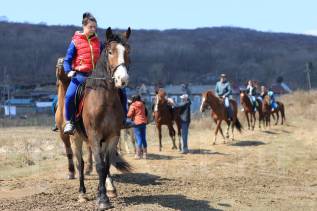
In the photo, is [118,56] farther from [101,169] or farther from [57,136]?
[57,136]

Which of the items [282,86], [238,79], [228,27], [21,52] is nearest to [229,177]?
[282,86]

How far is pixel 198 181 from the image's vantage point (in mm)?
13117

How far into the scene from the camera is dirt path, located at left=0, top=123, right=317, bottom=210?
1008cm

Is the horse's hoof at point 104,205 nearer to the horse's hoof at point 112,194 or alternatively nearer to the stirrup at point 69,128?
the horse's hoof at point 112,194

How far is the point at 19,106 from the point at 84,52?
71.9 m

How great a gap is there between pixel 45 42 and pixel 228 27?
68.3 m

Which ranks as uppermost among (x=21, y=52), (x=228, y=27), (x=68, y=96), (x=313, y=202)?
(x=228, y=27)

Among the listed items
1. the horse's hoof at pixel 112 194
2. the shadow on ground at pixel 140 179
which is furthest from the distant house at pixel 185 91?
the horse's hoof at pixel 112 194

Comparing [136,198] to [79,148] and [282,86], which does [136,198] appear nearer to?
[79,148]

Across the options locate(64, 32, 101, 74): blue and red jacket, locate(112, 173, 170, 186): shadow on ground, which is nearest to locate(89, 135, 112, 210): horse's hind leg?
locate(64, 32, 101, 74): blue and red jacket

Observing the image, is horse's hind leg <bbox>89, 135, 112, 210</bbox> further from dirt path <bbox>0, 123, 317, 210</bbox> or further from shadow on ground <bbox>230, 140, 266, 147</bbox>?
shadow on ground <bbox>230, 140, 266, 147</bbox>

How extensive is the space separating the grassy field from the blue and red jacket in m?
2.40

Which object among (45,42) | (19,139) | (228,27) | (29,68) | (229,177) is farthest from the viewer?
(228,27)

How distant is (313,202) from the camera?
11297 millimetres
